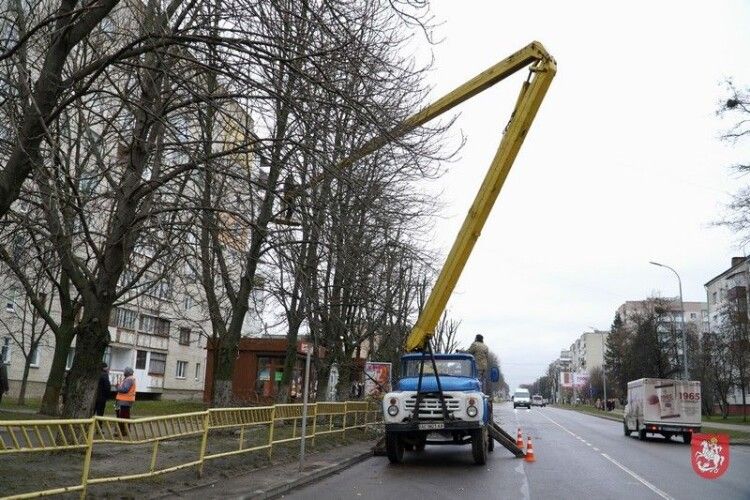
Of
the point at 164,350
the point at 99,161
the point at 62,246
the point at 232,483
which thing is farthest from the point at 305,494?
the point at 164,350

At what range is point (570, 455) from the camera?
1884cm

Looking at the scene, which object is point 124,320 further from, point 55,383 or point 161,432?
point 161,432

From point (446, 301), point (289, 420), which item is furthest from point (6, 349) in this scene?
point (446, 301)

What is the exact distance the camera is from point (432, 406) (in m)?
15.2

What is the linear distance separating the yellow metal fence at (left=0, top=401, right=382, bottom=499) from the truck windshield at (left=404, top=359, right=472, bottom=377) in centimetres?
244

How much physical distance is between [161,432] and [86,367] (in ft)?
12.0

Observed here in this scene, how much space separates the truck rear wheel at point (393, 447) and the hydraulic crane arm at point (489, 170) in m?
2.03

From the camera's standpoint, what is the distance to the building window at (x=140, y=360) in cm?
5039

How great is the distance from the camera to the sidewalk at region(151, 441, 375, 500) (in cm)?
1002

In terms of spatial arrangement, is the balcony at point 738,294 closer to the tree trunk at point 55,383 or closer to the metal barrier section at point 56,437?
the tree trunk at point 55,383

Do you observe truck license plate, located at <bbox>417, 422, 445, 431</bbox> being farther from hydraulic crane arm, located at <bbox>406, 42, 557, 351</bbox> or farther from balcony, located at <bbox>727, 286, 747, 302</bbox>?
balcony, located at <bbox>727, 286, 747, 302</bbox>

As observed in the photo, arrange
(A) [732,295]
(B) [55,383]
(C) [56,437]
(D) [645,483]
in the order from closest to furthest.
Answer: (C) [56,437]
(D) [645,483]
(B) [55,383]
(A) [732,295]

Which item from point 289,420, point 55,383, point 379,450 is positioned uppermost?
point 55,383

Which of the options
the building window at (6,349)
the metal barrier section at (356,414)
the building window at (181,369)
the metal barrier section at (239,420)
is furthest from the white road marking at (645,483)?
the building window at (181,369)
